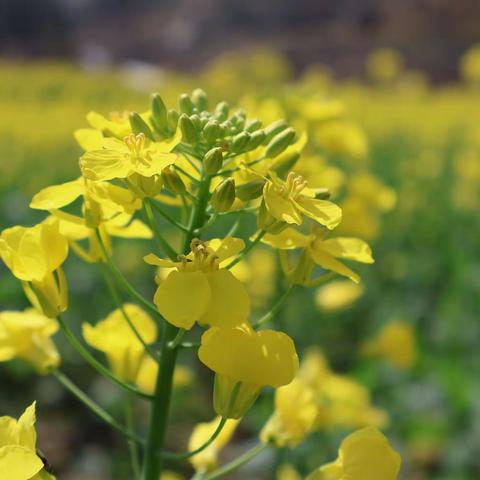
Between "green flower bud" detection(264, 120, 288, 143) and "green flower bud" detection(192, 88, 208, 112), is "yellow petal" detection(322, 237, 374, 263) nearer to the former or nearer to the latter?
"green flower bud" detection(264, 120, 288, 143)

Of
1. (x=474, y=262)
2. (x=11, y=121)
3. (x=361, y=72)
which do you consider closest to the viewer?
(x=474, y=262)

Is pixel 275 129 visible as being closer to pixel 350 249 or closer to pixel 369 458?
pixel 350 249

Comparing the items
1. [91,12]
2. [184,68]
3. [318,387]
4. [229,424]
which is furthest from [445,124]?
[91,12]

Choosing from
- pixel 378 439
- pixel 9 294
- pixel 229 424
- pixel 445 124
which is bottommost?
pixel 445 124

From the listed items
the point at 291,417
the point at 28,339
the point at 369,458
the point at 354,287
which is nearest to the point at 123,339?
the point at 28,339

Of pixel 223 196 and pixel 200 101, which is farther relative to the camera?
pixel 200 101

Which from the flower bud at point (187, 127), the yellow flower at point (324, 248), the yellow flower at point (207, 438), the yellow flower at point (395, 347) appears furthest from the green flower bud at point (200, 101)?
the yellow flower at point (395, 347)

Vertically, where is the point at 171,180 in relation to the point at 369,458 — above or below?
above

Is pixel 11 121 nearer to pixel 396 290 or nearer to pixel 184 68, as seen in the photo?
pixel 396 290
